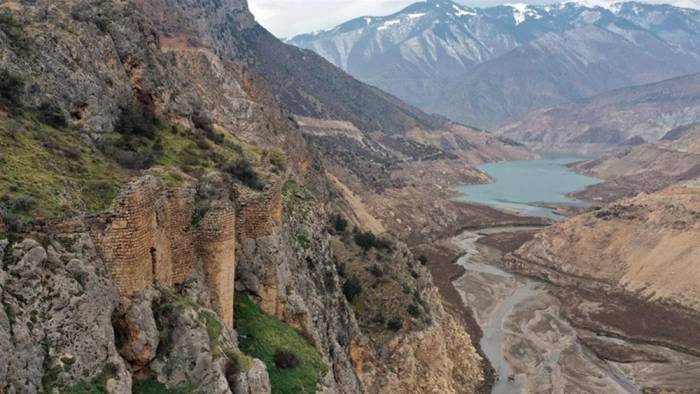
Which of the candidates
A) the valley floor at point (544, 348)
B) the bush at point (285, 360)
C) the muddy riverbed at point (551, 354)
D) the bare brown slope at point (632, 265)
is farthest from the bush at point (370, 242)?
the bare brown slope at point (632, 265)

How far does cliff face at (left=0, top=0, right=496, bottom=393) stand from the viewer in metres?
14.9

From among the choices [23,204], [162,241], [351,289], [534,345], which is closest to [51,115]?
[162,241]

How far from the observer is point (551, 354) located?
6812 cm

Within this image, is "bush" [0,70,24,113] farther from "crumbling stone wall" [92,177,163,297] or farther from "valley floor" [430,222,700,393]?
"valley floor" [430,222,700,393]

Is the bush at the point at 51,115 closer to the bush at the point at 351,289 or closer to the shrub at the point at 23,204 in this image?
the shrub at the point at 23,204

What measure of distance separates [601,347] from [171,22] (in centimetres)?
7562

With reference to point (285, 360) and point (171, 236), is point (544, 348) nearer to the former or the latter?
point (285, 360)

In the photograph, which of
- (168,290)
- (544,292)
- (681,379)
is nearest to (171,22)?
(544,292)

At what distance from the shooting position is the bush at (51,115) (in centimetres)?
2286

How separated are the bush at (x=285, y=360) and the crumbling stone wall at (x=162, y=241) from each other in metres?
2.31

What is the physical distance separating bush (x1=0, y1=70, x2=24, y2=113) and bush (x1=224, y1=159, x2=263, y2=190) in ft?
30.0

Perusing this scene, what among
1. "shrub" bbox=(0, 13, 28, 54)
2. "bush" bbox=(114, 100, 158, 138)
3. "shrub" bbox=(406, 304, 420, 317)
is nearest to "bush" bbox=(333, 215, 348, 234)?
"shrub" bbox=(406, 304, 420, 317)

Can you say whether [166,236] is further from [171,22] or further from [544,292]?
[171,22]

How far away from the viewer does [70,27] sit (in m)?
27.7
